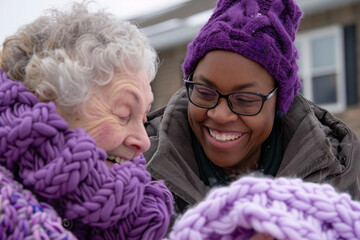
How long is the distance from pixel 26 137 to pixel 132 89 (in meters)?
0.31

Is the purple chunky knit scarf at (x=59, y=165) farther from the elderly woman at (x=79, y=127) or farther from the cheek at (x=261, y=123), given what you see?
the cheek at (x=261, y=123)

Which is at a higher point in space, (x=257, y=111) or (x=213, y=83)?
(x=213, y=83)

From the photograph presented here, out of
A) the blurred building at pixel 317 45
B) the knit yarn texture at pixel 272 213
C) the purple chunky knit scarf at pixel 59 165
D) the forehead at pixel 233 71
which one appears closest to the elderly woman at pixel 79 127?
the purple chunky knit scarf at pixel 59 165

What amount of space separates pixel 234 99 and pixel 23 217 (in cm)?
111

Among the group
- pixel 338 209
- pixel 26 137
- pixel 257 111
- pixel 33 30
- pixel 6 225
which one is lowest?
pixel 257 111

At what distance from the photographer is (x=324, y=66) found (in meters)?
7.97

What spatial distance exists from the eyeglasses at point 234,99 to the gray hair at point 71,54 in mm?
691

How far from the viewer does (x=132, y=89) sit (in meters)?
1.27

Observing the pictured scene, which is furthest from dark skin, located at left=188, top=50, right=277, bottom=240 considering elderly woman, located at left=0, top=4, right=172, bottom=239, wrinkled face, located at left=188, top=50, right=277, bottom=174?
elderly woman, located at left=0, top=4, right=172, bottom=239

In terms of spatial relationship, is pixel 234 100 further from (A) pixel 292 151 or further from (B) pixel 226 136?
(A) pixel 292 151

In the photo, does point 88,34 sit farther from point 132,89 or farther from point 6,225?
point 6,225

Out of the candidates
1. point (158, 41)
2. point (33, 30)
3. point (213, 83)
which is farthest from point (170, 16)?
point (33, 30)

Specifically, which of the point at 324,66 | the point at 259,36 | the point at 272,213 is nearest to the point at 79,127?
the point at 272,213

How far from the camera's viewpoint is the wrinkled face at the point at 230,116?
6.44 feet
